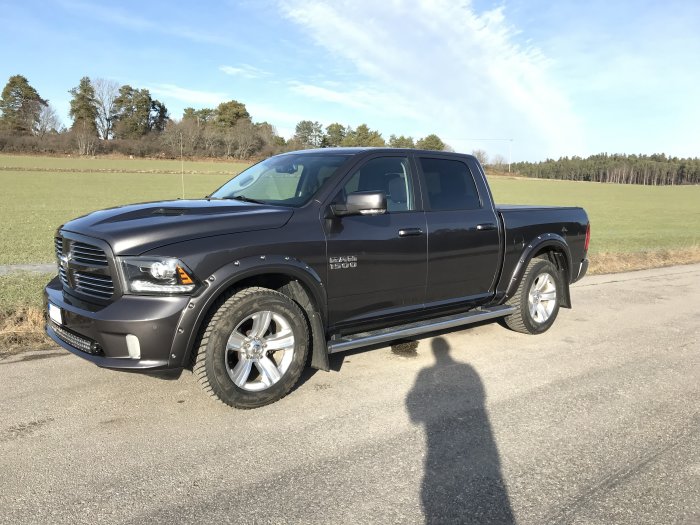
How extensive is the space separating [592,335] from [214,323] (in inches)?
176

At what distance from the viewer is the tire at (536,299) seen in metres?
6.04

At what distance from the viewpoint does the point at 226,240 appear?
3.79 metres

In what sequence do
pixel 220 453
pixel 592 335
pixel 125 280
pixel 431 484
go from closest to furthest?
1. pixel 431 484
2. pixel 220 453
3. pixel 125 280
4. pixel 592 335

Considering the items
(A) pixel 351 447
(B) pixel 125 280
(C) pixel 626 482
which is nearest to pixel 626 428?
(C) pixel 626 482

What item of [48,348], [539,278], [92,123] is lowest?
[48,348]

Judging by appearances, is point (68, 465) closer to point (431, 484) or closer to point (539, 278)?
point (431, 484)

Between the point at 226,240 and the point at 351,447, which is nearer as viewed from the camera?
the point at 351,447

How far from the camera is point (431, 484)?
3.06m

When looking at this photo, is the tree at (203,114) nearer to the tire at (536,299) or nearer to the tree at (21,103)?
the tree at (21,103)

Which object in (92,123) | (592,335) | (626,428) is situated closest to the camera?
(626,428)

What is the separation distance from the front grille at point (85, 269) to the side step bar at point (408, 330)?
168cm

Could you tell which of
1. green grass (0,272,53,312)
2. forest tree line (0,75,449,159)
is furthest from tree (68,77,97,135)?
green grass (0,272,53,312)

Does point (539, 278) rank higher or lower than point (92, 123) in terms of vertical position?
lower

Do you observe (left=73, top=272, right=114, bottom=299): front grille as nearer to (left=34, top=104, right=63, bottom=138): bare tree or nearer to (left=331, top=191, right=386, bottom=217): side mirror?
(left=331, top=191, right=386, bottom=217): side mirror
